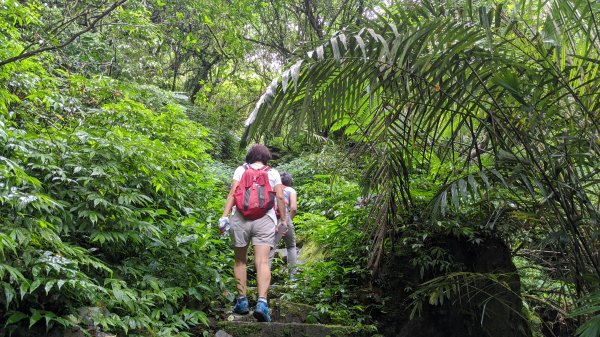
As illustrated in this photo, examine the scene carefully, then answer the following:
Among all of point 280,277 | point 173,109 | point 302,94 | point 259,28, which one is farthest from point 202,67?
point 302,94

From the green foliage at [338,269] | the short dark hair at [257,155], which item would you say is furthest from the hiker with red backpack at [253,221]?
the green foliage at [338,269]

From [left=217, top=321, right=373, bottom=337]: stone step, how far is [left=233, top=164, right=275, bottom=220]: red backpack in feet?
3.22

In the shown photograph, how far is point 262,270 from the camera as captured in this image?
4980 mm

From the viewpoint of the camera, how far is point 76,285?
3367mm

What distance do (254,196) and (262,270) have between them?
70cm

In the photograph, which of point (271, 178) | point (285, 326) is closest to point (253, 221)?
point (271, 178)

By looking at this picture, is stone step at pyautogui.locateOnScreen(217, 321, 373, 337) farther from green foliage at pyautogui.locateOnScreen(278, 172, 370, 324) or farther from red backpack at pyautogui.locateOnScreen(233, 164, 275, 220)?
red backpack at pyautogui.locateOnScreen(233, 164, 275, 220)

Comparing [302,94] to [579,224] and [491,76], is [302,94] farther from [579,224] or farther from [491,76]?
[579,224]

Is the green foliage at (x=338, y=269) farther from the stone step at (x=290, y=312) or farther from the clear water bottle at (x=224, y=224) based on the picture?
the clear water bottle at (x=224, y=224)

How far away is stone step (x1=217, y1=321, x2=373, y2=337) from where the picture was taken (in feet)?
15.1

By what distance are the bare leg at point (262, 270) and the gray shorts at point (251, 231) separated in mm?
59

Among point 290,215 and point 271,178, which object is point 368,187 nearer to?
point 271,178

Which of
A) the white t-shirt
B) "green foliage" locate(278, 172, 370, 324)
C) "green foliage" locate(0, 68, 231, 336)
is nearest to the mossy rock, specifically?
"green foliage" locate(278, 172, 370, 324)

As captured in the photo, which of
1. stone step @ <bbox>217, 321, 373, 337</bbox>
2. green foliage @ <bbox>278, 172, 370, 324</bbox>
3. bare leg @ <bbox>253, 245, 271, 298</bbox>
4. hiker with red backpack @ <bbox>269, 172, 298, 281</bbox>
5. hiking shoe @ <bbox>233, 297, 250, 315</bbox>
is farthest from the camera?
hiker with red backpack @ <bbox>269, 172, 298, 281</bbox>
